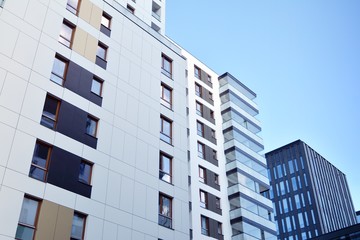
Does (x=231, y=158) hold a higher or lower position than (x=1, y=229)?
higher

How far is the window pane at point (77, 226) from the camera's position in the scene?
23.0 m

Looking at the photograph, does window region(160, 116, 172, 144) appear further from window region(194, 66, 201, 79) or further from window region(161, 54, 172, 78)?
window region(194, 66, 201, 79)

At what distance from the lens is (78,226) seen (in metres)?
23.5

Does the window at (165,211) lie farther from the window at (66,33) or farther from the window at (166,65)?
the window at (66,33)

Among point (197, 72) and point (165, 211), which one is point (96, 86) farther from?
point (197, 72)

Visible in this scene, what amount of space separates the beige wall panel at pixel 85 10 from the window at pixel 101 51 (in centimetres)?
198

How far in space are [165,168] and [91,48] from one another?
33.2 feet

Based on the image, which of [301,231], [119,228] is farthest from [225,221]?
[301,231]

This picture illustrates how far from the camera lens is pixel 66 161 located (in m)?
24.4

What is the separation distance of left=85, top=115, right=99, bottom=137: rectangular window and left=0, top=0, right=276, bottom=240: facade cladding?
7 cm

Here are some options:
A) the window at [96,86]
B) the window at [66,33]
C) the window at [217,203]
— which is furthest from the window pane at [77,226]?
the window at [217,203]

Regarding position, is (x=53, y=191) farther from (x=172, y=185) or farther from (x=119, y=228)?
(x=172, y=185)

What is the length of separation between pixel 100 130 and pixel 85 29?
7.86m

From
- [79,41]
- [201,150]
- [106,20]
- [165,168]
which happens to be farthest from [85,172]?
[201,150]
